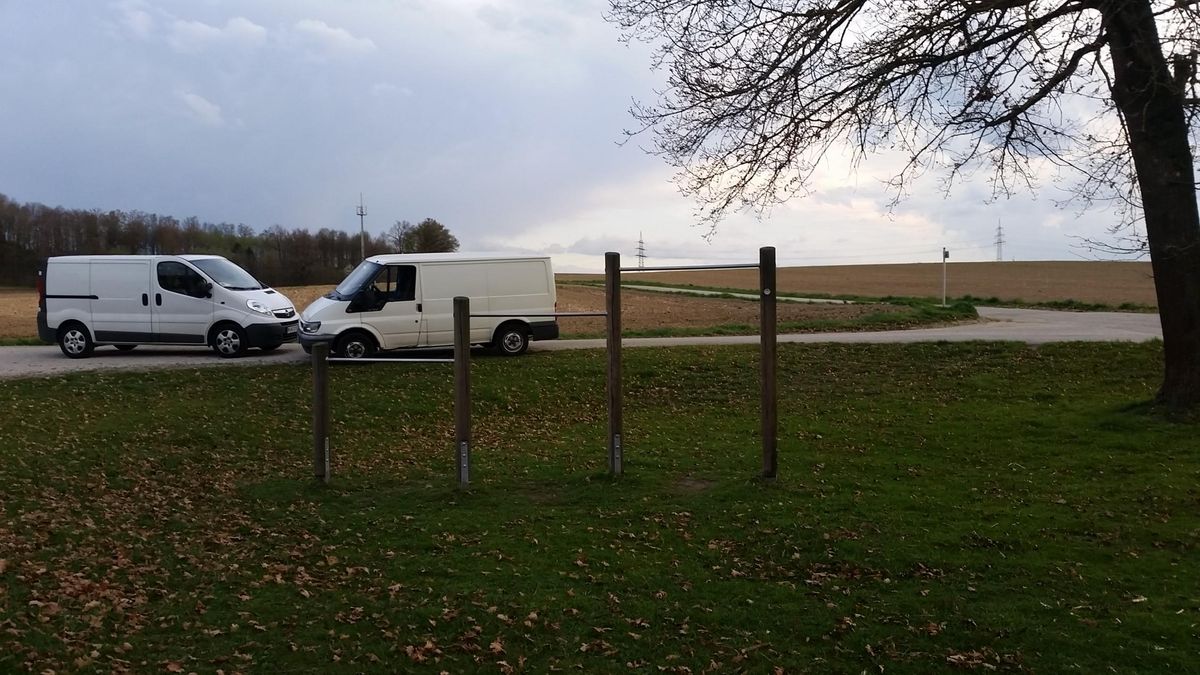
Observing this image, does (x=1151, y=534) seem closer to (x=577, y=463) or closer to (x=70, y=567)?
(x=577, y=463)

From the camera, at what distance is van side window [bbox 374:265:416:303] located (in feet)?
52.0

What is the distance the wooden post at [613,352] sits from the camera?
792 centimetres

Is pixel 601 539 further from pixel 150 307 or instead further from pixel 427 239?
pixel 427 239

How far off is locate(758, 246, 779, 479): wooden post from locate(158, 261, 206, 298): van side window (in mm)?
12447

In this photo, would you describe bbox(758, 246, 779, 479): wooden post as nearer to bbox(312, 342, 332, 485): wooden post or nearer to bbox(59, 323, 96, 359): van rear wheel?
bbox(312, 342, 332, 485): wooden post

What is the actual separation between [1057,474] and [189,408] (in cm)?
1013

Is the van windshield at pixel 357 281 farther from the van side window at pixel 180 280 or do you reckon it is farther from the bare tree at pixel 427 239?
the bare tree at pixel 427 239

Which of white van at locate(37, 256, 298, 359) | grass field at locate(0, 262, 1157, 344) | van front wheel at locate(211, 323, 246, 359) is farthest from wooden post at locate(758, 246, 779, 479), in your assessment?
van front wheel at locate(211, 323, 246, 359)

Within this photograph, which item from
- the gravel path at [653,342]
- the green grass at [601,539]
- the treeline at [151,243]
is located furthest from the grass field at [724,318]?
the treeline at [151,243]

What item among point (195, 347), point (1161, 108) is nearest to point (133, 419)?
point (195, 347)

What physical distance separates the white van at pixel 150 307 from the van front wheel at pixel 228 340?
0.06 feet

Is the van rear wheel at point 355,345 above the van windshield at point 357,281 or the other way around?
the other way around

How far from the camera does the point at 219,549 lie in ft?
20.4

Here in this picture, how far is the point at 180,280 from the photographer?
16.9 metres
